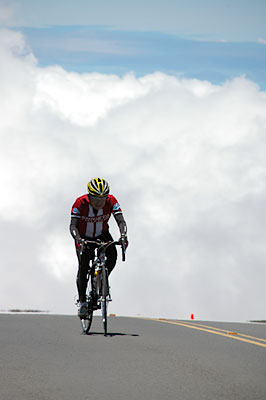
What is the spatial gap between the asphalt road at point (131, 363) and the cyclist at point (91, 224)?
0.93 metres

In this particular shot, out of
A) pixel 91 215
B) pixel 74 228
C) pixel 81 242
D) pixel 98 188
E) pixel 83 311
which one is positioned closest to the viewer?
pixel 98 188

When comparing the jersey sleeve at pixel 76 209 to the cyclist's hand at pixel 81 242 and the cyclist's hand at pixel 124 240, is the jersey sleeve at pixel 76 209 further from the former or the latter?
the cyclist's hand at pixel 124 240

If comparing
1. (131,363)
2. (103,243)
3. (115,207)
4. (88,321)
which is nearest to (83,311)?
(88,321)

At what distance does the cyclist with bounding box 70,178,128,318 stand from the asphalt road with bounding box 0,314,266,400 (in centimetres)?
93

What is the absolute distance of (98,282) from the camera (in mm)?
12094

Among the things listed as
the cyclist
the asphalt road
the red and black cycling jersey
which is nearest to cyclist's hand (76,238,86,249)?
the cyclist

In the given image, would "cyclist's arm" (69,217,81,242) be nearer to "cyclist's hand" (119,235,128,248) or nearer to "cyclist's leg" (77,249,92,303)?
"cyclist's leg" (77,249,92,303)

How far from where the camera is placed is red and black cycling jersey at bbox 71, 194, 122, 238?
12.1 meters

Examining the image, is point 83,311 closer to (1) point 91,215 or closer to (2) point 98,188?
(1) point 91,215

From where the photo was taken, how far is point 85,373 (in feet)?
26.9

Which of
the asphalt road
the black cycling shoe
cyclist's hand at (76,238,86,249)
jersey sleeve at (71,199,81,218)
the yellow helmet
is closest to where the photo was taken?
the asphalt road

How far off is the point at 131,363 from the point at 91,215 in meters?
3.74

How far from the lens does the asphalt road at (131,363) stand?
7.18 metres

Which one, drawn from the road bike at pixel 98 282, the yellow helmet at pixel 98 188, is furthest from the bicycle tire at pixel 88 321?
the yellow helmet at pixel 98 188
